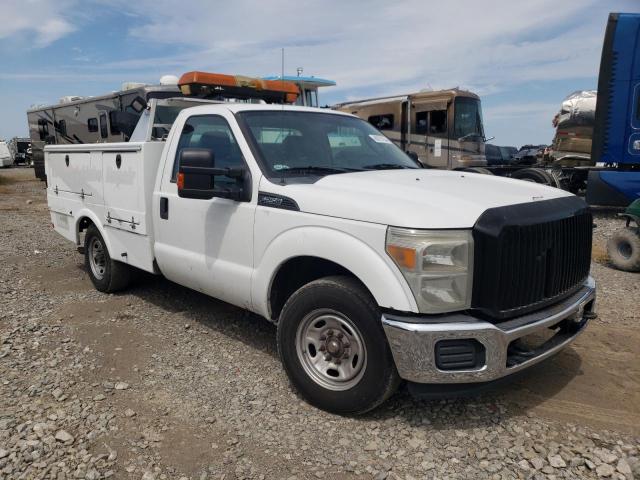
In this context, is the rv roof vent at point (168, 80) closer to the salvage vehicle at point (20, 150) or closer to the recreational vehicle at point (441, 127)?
the recreational vehicle at point (441, 127)

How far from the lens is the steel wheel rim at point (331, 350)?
3.18 m

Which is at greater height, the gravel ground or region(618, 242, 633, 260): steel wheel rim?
region(618, 242, 633, 260): steel wheel rim

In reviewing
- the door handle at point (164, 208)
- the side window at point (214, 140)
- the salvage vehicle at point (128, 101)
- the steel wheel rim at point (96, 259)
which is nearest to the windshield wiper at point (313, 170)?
the side window at point (214, 140)

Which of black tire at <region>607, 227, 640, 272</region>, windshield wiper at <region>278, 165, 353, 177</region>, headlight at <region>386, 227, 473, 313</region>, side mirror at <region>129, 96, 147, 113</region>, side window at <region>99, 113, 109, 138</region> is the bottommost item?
black tire at <region>607, 227, 640, 272</region>

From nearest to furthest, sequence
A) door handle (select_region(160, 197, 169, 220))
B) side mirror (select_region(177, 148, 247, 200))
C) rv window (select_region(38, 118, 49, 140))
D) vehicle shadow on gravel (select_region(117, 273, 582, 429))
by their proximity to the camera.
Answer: vehicle shadow on gravel (select_region(117, 273, 582, 429)) < side mirror (select_region(177, 148, 247, 200)) < door handle (select_region(160, 197, 169, 220)) < rv window (select_region(38, 118, 49, 140))

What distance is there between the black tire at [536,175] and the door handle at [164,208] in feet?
32.0

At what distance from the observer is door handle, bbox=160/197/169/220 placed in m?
4.55

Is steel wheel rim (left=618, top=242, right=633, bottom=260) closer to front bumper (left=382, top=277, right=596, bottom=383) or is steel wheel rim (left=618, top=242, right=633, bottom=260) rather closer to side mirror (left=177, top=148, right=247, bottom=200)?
front bumper (left=382, top=277, right=596, bottom=383)

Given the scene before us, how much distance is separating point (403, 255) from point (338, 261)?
454mm

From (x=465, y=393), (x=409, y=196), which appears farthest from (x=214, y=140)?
(x=465, y=393)

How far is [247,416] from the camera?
335 cm

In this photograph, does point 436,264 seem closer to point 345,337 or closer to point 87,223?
point 345,337

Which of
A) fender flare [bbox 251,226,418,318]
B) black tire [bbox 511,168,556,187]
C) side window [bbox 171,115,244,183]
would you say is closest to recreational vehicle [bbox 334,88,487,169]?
black tire [bbox 511,168,556,187]

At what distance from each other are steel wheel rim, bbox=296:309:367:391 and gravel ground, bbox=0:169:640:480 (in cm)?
26
